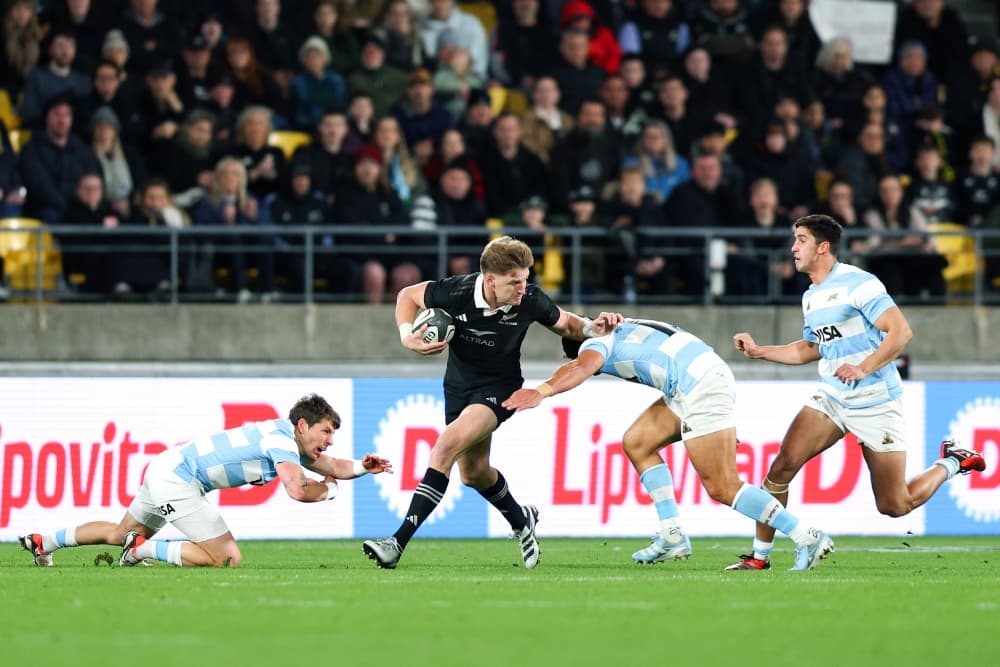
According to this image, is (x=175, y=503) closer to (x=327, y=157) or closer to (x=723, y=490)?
(x=723, y=490)

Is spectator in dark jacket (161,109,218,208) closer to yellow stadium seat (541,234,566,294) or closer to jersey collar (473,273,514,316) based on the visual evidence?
yellow stadium seat (541,234,566,294)

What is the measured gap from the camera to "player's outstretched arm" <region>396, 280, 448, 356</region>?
10.9m

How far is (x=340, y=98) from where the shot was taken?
19.5m

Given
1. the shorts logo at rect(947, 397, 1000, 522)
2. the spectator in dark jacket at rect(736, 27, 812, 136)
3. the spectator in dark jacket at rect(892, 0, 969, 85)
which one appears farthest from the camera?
the spectator in dark jacket at rect(892, 0, 969, 85)

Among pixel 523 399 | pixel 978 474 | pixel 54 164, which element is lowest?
pixel 978 474

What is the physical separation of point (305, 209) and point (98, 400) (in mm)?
3983

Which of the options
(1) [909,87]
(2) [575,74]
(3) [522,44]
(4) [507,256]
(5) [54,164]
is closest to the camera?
(4) [507,256]

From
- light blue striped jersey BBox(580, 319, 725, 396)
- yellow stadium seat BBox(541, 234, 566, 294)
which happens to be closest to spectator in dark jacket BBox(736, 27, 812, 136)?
yellow stadium seat BBox(541, 234, 566, 294)

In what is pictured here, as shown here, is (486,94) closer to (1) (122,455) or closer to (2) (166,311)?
(2) (166,311)

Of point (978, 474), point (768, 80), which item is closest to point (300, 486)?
point (978, 474)

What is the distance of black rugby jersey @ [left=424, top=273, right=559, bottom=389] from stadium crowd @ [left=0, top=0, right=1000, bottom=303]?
6198mm

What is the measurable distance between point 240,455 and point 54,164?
7.28m

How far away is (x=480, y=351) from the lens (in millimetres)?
11484

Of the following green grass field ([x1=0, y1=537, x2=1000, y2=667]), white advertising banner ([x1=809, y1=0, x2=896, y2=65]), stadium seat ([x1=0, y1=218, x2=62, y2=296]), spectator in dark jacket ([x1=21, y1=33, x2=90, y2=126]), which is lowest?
green grass field ([x1=0, y1=537, x2=1000, y2=667])
